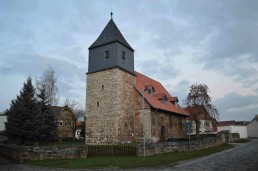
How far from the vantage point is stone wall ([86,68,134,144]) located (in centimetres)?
2794

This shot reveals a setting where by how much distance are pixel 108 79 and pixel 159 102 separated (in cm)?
790

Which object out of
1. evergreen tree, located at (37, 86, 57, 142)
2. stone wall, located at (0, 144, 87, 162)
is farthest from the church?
stone wall, located at (0, 144, 87, 162)

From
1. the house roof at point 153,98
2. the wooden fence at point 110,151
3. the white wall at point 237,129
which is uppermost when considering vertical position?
the house roof at point 153,98

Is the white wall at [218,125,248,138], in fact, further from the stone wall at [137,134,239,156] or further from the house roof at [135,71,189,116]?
the stone wall at [137,134,239,156]

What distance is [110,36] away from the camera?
101 ft

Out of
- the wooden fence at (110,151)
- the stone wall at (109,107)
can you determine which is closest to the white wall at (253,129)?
the stone wall at (109,107)

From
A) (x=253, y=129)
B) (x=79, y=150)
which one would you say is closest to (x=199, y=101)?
(x=79, y=150)

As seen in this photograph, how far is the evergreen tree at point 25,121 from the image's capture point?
24.9 meters

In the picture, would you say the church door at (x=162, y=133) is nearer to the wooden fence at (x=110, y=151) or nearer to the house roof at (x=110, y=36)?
the house roof at (x=110, y=36)

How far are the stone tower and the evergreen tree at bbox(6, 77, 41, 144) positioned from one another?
6.24 m

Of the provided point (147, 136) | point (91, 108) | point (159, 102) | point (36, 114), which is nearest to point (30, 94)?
point (36, 114)

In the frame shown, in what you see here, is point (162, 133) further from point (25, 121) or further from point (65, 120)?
point (65, 120)

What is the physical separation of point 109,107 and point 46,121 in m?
6.72

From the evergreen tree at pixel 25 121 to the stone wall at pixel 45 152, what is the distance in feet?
18.2
